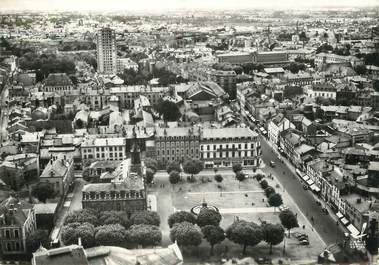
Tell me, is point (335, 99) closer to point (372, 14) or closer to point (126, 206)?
point (372, 14)

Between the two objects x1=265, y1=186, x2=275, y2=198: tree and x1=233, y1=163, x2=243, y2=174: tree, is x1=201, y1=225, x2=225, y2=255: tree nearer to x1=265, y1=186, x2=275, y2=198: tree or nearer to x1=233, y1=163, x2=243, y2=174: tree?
x1=265, y1=186, x2=275, y2=198: tree

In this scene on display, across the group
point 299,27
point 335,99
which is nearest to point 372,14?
point 335,99

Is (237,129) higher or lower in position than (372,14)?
lower

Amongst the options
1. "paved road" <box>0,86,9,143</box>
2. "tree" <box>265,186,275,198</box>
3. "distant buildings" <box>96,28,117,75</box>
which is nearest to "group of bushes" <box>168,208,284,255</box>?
"tree" <box>265,186,275,198</box>

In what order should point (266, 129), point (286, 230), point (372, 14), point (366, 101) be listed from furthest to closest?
1. point (372, 14)
2. point (366, 101)
3. point (266, 129)
4. point (286, 230)

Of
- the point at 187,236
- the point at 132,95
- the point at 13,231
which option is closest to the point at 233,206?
the point at 187,236

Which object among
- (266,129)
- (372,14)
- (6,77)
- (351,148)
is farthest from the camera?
(372,14)

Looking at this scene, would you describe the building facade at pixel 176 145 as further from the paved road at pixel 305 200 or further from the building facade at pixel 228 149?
the paved road at pixel 305 200
